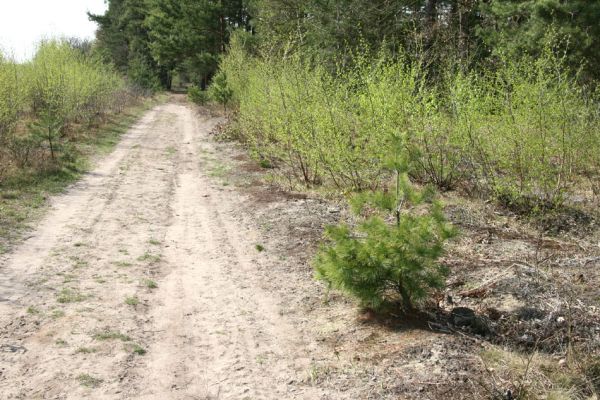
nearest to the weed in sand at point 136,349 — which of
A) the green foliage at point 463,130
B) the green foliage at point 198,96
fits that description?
the green foliage at point 463,130

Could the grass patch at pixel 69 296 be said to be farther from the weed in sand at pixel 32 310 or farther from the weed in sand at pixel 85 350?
the weed in sand at pixel 85 350

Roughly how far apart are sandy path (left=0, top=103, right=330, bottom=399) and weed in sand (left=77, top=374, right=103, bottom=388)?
0.01 metres

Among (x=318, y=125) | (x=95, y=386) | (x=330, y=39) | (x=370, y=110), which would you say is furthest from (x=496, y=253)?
Answer: (x=330, y=39)

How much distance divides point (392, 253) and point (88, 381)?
2.66 meters

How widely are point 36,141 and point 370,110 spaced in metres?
8.60

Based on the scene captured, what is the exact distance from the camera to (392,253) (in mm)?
4582

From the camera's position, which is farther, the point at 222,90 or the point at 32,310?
the point at 222,90

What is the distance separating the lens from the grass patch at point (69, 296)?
563 centimetres

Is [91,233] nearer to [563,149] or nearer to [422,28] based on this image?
[563,149]

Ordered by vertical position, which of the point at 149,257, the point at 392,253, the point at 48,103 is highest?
the point at 48,103

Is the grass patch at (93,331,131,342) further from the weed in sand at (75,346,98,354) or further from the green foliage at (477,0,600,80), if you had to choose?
the green foliage at (477,0,600,80)

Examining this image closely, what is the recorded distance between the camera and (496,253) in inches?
275

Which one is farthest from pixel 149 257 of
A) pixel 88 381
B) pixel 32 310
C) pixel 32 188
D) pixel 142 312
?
pixel 32 188

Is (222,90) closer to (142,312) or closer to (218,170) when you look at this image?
(218,170)
